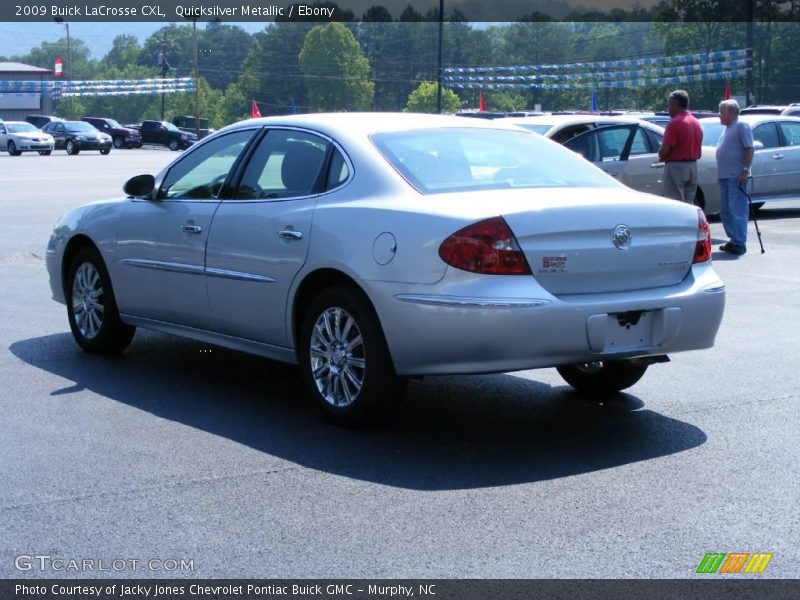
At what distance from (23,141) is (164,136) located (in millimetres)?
13879

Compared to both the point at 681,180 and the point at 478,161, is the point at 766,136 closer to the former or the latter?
the point at 681,180

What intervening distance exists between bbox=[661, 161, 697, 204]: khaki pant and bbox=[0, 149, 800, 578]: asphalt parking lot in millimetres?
5823

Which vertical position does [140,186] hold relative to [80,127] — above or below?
below

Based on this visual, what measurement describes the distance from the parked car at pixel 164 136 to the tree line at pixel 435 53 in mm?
25178

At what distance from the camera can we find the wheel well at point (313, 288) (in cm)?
627

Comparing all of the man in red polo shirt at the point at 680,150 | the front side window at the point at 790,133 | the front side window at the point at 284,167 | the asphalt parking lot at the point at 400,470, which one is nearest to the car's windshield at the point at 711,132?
the front side window at the point at 790,133

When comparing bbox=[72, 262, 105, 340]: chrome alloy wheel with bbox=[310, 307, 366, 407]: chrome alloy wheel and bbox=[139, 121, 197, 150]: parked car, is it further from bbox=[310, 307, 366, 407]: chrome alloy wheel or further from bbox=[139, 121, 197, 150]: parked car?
bbox=[139, 121, 197, 150]: parked car

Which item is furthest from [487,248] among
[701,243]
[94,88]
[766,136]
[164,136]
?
[94,88]

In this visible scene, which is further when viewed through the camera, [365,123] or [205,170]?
[205,170]

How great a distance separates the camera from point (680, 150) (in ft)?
47.1

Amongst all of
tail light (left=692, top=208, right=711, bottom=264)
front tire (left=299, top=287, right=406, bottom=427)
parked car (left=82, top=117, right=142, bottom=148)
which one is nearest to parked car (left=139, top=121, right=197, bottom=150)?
parked car (left=82, top=117, right=142, bottom=148)

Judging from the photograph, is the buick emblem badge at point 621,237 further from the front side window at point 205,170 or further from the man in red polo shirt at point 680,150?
the man in red polo shirt at point 680,150

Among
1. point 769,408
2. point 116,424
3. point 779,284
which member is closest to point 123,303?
point 116,424

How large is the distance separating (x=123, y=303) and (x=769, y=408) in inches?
154
